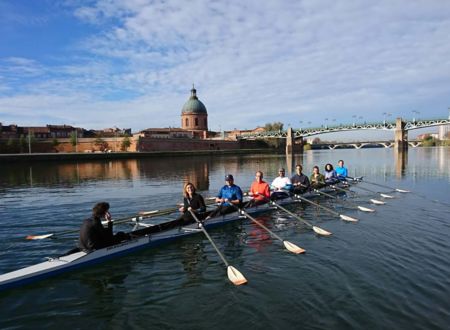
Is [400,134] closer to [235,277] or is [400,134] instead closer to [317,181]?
[317,181]

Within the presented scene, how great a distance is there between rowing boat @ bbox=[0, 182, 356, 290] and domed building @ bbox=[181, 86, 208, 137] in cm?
12598

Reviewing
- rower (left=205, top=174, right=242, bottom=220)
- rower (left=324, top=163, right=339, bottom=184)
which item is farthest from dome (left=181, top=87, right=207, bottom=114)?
rower (left=205, top=174, right=242, bottom=220)

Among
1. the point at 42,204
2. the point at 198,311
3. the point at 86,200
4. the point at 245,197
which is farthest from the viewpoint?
the point at 86,200

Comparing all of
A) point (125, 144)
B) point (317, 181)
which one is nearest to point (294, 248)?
point (317, 181)

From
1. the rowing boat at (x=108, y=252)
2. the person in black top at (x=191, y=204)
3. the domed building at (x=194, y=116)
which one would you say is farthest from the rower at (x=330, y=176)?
the domed building at (x=194, y=116)

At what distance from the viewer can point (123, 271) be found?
927 centimetres

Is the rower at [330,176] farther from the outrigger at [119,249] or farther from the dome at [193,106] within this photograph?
the dome at [193,106]

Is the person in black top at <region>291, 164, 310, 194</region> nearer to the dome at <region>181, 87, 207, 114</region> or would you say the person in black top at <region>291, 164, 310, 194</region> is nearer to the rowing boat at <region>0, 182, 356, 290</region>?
the rowing boat at <region>0, 182, 356, 290</region>

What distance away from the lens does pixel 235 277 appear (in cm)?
837

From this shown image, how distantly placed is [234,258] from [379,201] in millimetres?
11489

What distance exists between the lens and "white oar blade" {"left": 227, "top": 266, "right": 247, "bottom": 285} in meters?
8.23

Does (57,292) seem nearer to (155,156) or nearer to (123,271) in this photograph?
(123,271)

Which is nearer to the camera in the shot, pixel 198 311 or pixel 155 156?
pixel 198 311

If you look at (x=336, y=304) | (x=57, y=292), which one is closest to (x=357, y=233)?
(x=336, y=304)
